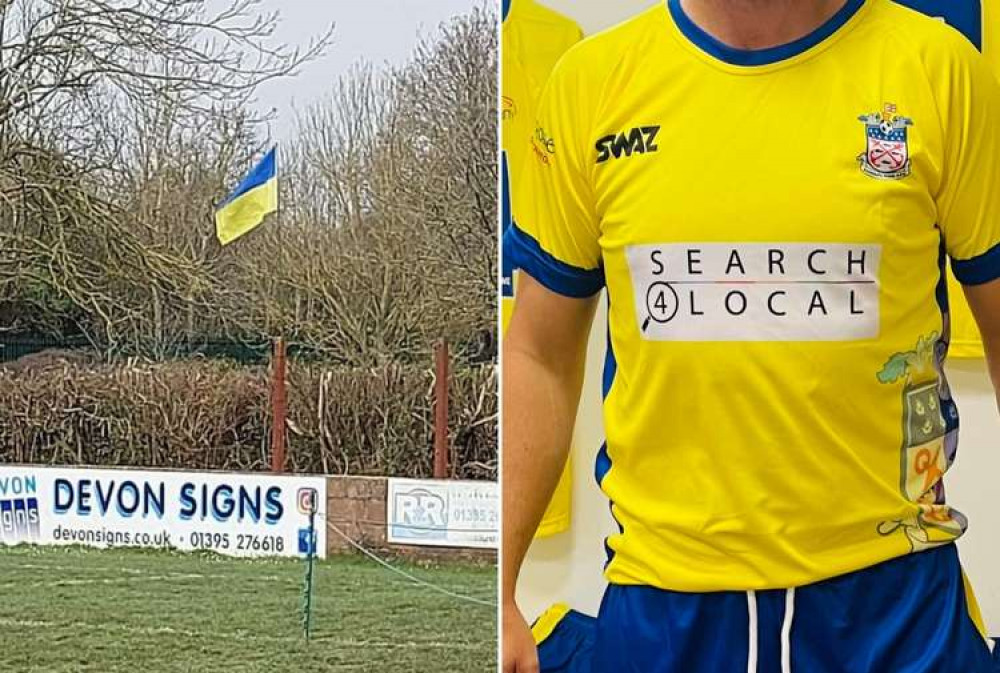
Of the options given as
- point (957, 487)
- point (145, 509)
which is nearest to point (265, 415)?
point (145, 509)

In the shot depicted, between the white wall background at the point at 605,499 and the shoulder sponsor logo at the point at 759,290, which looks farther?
the white wall background at the point at 605,499

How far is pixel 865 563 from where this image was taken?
1.22m

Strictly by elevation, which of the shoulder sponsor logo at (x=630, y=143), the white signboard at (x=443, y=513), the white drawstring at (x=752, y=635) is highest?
the shoulder sponsor logo at (x=630, y=143)

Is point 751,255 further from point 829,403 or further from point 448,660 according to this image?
point 448,660

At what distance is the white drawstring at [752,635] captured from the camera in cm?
125

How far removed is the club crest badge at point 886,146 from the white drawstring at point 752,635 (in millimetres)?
410

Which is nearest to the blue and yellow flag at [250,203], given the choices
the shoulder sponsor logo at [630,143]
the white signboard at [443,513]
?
the white signboard at [443,513]

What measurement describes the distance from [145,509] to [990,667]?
1.23m

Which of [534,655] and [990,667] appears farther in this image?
[534,655]

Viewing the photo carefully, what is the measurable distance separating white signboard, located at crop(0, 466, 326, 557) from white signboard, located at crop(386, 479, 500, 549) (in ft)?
0.39

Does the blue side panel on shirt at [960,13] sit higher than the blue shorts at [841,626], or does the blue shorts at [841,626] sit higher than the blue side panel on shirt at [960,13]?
the blue side panel on shirt at [960,13]

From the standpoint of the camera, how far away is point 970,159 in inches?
46.2

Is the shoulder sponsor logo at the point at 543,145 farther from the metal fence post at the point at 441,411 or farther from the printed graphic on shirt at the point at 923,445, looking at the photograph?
the metal fence post at the point at 441,411

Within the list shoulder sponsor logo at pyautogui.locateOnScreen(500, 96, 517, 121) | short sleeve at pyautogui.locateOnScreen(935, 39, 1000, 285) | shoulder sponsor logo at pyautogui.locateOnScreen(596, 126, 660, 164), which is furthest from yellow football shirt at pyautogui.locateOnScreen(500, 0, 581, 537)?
short sleeve at pyautogui.locateOnScreen(935, 39, 1000, 285)
